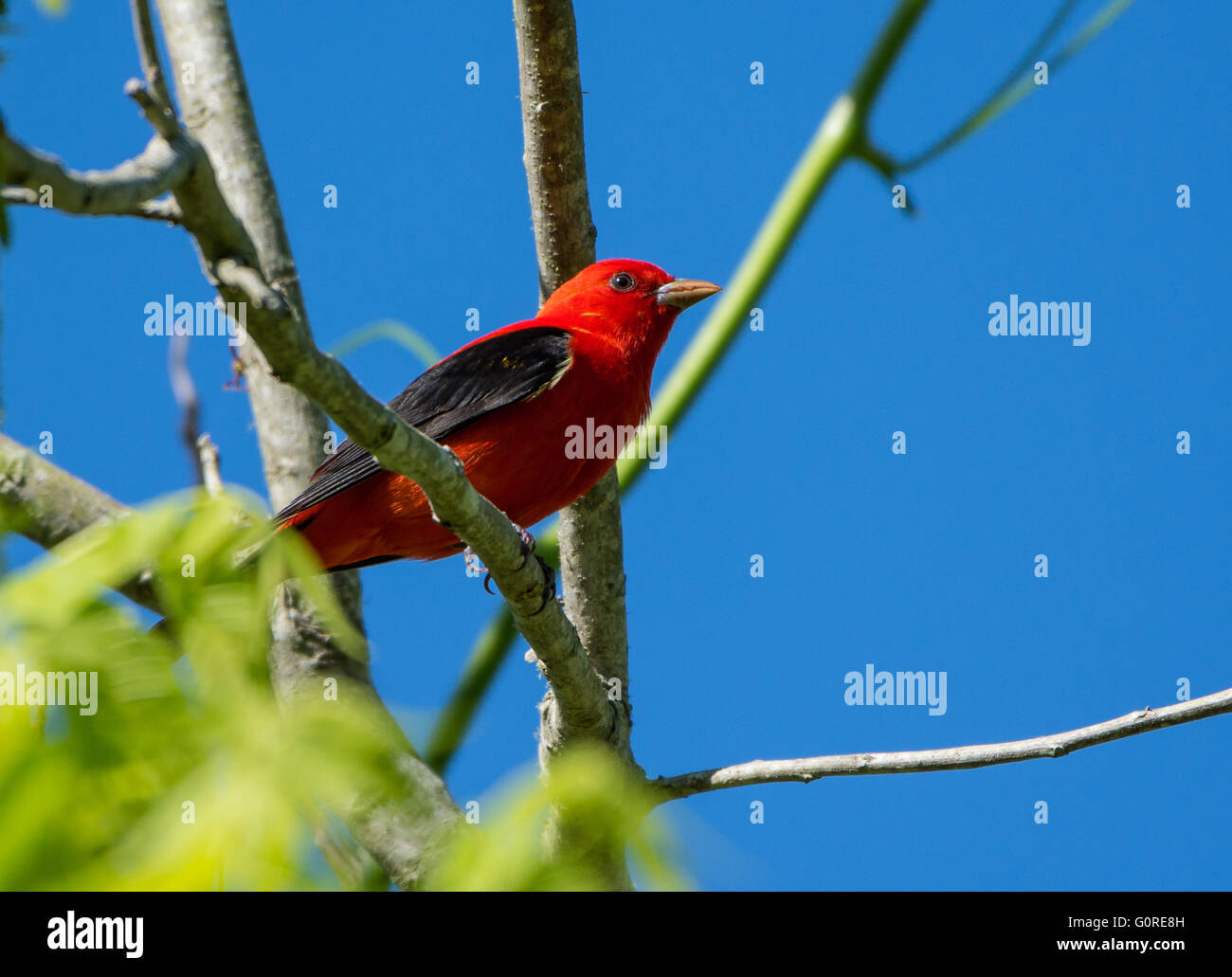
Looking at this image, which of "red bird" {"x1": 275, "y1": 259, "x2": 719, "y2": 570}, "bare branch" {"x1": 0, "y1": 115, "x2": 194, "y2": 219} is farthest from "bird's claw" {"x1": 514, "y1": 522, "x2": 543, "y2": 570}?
"bare branch" {"x1": 0, "y1": 115, "x2": 194, "y2": 219}

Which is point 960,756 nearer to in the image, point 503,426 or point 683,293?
point 503,426

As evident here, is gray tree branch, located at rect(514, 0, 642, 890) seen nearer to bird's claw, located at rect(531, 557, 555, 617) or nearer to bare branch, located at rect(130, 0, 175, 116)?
bird's claw, located at rect(531, 557, 555, 617)

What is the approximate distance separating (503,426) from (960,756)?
290cm

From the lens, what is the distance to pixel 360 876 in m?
1.71

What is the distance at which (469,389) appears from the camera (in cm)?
586

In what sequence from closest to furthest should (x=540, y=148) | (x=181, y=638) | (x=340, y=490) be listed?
(x=181, y=638)
(x=540, y=148)
(x=340, y=490)

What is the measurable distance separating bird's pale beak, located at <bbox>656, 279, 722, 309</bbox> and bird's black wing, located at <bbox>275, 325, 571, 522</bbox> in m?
0.83

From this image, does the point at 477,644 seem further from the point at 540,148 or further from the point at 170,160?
the point at 170,160

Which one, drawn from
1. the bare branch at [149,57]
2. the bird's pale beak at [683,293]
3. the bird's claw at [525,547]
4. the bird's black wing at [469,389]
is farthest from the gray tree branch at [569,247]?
the bare branch at [149,57]

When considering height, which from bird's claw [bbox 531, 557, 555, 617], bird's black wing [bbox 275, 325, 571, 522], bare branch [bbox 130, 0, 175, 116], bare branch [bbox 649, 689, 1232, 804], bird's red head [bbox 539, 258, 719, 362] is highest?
bird's red head [bbox 539, 258, 719, 362]

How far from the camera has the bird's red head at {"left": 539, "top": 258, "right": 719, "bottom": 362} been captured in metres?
6.41
